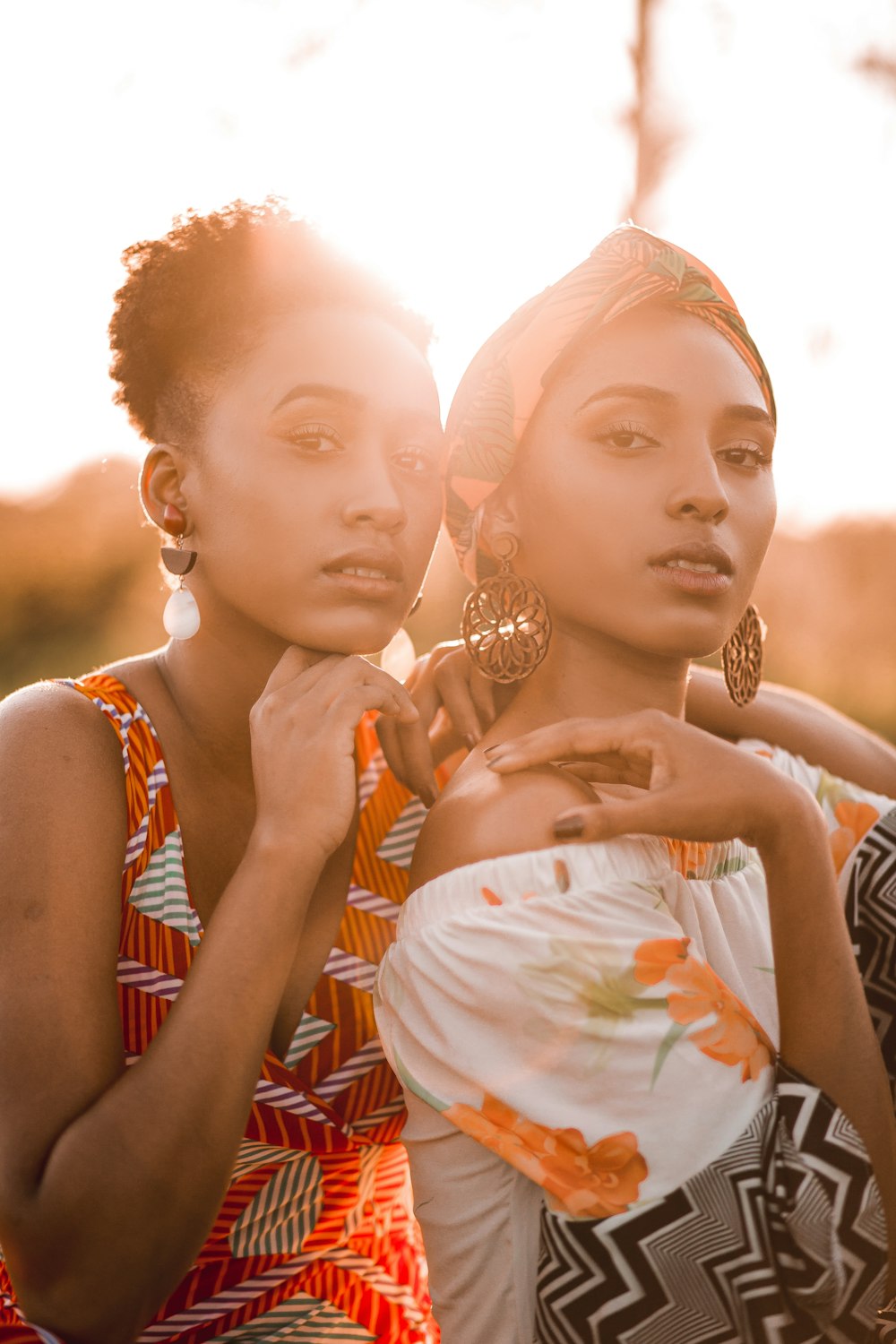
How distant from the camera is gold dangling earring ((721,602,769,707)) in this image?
6.75ft

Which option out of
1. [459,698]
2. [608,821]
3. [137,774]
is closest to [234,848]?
[137,774]

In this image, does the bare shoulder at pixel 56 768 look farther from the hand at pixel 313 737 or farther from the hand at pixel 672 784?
the hand at pixel 672 784

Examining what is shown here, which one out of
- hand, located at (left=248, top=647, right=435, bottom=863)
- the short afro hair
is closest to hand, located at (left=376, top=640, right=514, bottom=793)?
hand, located at (left=248, top=647, right=435, bottom=863)

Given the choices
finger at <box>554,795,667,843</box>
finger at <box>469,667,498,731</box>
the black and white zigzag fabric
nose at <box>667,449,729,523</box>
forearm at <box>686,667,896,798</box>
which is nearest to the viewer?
the black and white zigzag fabric

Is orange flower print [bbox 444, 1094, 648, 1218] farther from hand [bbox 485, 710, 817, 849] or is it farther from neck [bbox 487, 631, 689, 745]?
neck [bbox 487, 631, 689, 745]

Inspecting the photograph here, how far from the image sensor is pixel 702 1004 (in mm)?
1553

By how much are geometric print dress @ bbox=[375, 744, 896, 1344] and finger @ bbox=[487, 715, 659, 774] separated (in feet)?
0.43

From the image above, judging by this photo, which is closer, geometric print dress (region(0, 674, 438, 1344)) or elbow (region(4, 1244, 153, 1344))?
elbow (region(4, 1244, 153, 1344))

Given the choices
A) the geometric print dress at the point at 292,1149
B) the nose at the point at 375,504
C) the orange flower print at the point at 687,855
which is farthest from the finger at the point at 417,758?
the orange flower print at the point at 687,855

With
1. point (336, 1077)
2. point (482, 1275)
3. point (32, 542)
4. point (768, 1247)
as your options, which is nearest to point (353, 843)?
point (336, 1077)

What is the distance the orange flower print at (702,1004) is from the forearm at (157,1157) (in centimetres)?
53

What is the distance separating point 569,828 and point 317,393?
0.83 meters

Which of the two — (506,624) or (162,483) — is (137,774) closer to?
(162,483)

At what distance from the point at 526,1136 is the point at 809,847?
0.56m
